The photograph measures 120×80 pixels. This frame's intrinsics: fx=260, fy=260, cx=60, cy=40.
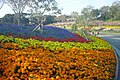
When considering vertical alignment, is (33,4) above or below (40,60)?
above

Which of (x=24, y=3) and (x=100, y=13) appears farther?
(x=100, y=13)

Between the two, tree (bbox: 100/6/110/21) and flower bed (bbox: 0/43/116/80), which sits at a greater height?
tree (bbox: 100/6/110/21)

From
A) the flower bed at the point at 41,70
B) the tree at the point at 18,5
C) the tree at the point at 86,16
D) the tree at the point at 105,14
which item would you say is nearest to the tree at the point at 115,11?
the tree at the point at 105,14

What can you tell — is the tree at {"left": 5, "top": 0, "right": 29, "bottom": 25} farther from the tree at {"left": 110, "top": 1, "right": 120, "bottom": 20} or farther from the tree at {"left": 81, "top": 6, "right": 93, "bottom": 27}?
the tree at {"left": 110, "top": 1, "right": 120, "bottom": 20}

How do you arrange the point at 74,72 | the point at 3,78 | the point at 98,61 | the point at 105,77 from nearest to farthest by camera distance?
the point at 3,78
the point at 74,72
the point at 105,77
the point at 98,61

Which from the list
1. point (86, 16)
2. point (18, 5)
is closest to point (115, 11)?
point (86, 16)

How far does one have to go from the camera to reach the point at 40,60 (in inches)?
313

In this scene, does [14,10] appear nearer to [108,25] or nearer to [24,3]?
[24,3]

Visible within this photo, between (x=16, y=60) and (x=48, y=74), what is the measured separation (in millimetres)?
1254

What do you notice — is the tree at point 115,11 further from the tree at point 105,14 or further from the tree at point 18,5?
the tree at point 18,5

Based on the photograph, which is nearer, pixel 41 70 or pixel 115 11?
pixel 41 70

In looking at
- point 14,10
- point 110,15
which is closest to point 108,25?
point 110,15

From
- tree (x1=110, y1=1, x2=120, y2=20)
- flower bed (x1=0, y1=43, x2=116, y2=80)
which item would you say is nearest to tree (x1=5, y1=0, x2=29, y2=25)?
flower bed (x1=0, y1=43, x2=116, y2=80)

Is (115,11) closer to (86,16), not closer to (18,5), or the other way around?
(86,16)
